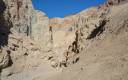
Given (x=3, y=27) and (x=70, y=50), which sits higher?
(x=3, y=27)

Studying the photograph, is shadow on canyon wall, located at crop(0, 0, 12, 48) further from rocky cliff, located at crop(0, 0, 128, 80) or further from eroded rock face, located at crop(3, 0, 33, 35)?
eroded rock face, located at crop(3, 0, 33, 35)

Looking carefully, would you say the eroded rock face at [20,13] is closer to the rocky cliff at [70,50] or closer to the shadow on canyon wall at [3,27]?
the rocky cliff at [70,50]

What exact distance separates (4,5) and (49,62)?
28.0 feet

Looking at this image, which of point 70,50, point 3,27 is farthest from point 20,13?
point 70,50

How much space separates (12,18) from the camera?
93.7 feet

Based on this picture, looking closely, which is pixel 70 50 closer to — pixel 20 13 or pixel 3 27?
pixel 20 13

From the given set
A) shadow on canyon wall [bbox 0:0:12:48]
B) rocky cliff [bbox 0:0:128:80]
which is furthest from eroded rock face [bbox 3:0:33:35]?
shadow on canyon wall [bbox 0:0:12:48]

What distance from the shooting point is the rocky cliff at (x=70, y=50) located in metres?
20.7

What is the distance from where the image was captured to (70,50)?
108ft

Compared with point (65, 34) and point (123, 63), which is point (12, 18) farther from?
point (65, 34)

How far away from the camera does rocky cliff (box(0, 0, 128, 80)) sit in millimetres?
20731

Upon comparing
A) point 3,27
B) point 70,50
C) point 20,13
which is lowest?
point 70,50

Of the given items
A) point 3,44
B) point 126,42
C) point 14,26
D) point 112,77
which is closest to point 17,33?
point 14,26

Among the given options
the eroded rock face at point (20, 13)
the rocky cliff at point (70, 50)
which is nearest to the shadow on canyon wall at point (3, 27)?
the rocky cliff at point (70, 50)
